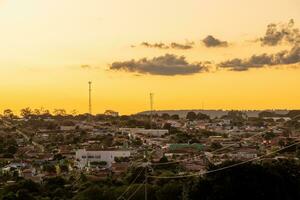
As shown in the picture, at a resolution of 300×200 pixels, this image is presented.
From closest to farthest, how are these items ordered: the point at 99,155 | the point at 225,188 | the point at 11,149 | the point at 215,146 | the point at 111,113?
the point at 225,188, the point at 99,155, the point at 215,146, the point at 11,149, the point at 111,113

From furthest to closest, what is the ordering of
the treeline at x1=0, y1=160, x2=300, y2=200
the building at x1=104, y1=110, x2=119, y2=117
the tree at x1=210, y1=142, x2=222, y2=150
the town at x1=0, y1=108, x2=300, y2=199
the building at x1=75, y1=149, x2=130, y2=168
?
the building at x1=104, y1=110, x2=119, y2=117
the tree at x1=210, y1=142, x2=222, y2=150
the building at x1=75, y1=149, x2=130, y2=168
the town at x1=0, y1=108, x2=300, y2=199
the treeline at x1=0, y1=160, x2=300, y2=200

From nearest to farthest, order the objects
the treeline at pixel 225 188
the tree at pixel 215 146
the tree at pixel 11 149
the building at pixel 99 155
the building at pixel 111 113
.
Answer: the treeline at pixel 225 188
the building at pixel 99 155
the tree at pixel 215 146
the tree at pixel 11 149
the building at pixel 111 113

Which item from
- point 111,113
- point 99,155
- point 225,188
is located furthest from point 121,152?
point 111,113

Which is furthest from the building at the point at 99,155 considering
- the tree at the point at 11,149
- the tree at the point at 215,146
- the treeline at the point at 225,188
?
the treeline at the point at 225,188

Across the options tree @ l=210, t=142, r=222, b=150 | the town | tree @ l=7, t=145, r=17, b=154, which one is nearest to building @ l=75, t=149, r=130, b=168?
the town

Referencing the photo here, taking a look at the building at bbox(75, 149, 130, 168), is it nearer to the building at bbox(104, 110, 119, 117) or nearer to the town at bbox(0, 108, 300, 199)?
the town at bbox(0, 108, 300, 199)

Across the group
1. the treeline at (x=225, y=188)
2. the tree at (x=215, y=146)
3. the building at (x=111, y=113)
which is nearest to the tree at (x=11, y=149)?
the tree at (x=215, y=146)

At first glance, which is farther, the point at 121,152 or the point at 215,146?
the point at 215,146

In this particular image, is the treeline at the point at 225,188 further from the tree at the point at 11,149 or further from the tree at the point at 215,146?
the tree at the point at 11,149

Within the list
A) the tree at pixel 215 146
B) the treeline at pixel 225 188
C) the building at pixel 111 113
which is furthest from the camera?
the building at pixel 111 113

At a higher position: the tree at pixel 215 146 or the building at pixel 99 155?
the tree at pixel 215 146

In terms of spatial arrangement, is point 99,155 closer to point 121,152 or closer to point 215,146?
point 121,152

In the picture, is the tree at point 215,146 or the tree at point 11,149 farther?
the tree at point 11,149

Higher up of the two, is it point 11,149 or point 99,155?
point 11,149
